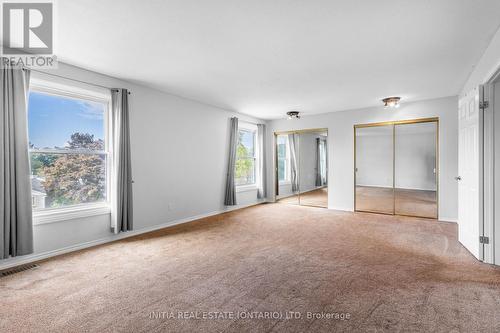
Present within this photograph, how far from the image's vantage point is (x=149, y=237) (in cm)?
397

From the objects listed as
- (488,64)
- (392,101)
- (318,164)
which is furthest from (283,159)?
(488,64)

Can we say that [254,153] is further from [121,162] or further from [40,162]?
[40,162]

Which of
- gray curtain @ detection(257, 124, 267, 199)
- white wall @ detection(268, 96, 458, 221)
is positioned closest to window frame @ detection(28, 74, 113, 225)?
gray curtain @ detection(257, 124, 267, 199)

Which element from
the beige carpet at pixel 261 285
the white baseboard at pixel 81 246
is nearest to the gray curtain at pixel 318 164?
the beige carpet at pixel 261 285

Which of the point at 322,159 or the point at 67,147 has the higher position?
the point at 67,147

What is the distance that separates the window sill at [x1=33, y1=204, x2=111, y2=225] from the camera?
308 cm

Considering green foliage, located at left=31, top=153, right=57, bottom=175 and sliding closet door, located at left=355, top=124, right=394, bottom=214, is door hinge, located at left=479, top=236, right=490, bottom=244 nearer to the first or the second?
sliding closet door, located at left=355, top=124, right=394, bottom=214

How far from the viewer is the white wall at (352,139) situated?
4.93 meters

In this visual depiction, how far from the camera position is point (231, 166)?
5.95 meters

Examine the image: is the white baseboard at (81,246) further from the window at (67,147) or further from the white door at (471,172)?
the white door at (471,172)

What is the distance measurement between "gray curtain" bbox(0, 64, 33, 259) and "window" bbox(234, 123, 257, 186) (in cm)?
422

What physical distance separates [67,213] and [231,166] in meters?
3.39

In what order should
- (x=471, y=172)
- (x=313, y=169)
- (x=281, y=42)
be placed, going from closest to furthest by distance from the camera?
(x=281, y=42), (x=471, y=172), (x=313, y=169)

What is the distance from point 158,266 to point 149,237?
49.3 inches
